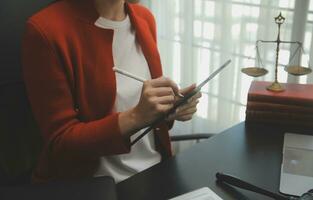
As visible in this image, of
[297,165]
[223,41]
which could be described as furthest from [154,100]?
[223,41]

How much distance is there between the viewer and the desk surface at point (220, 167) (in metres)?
0.94

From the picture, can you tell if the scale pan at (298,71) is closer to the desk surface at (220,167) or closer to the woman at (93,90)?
the desk surface at (220,167)

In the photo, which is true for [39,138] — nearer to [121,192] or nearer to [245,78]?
[121,192]

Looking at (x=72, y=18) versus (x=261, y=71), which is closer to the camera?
(x=72, y=18)

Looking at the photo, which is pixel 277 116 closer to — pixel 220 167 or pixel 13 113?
pixel 220 167

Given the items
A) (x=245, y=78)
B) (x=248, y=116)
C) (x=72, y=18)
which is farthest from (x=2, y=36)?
(x=245, y=78)

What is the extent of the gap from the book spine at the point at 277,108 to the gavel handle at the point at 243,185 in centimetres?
34

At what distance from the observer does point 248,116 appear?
49.9 inches

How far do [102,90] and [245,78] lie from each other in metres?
0.77

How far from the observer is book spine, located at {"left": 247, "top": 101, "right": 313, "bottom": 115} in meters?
1.20

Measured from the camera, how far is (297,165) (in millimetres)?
1025

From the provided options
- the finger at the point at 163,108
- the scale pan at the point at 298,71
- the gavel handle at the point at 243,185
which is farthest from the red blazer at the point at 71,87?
the scale pan at the point at 298,71

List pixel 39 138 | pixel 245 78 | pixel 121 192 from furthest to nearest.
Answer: pixel 245 78 < pixel 39 138 < pixel 121 192

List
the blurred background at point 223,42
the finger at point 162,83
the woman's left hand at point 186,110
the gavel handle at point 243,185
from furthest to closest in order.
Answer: the blurred background at point 223,42 → the woman's left hand at point 186,110 → the finger at point 162,83 → the gavel handle at point 243,185
